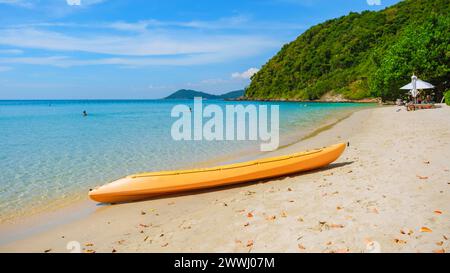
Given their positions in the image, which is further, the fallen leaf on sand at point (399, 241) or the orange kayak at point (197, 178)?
the orange kayak at point (197, 178)

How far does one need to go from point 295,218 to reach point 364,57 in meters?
111

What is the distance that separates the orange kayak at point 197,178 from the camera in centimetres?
827

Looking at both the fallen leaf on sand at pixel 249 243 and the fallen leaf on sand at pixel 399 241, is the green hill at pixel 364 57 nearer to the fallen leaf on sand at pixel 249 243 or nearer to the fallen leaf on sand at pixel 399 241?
the fallen leaf on sand at pixel 399 241

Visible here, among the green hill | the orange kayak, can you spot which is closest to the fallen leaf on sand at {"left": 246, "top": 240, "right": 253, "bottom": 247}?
the orange kayak

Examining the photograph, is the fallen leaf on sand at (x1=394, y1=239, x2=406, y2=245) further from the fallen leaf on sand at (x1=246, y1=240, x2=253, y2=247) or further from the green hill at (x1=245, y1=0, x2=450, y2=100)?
the green hill at (x1=245, y1=0, x2=450, y2=100)

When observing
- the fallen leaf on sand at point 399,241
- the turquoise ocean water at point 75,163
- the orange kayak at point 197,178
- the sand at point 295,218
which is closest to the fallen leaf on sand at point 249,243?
the sand at point 295,218

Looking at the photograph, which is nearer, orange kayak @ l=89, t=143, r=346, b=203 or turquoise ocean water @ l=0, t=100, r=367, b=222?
orange kayak @ l=89, t=143, r=346, b=203

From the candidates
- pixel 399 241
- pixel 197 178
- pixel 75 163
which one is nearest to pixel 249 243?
pixel 399 241

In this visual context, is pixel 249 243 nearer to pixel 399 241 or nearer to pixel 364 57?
pixel 399 241

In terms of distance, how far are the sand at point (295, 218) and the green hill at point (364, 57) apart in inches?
1500

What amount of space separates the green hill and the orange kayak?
125ft

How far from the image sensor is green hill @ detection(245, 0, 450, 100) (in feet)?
134
